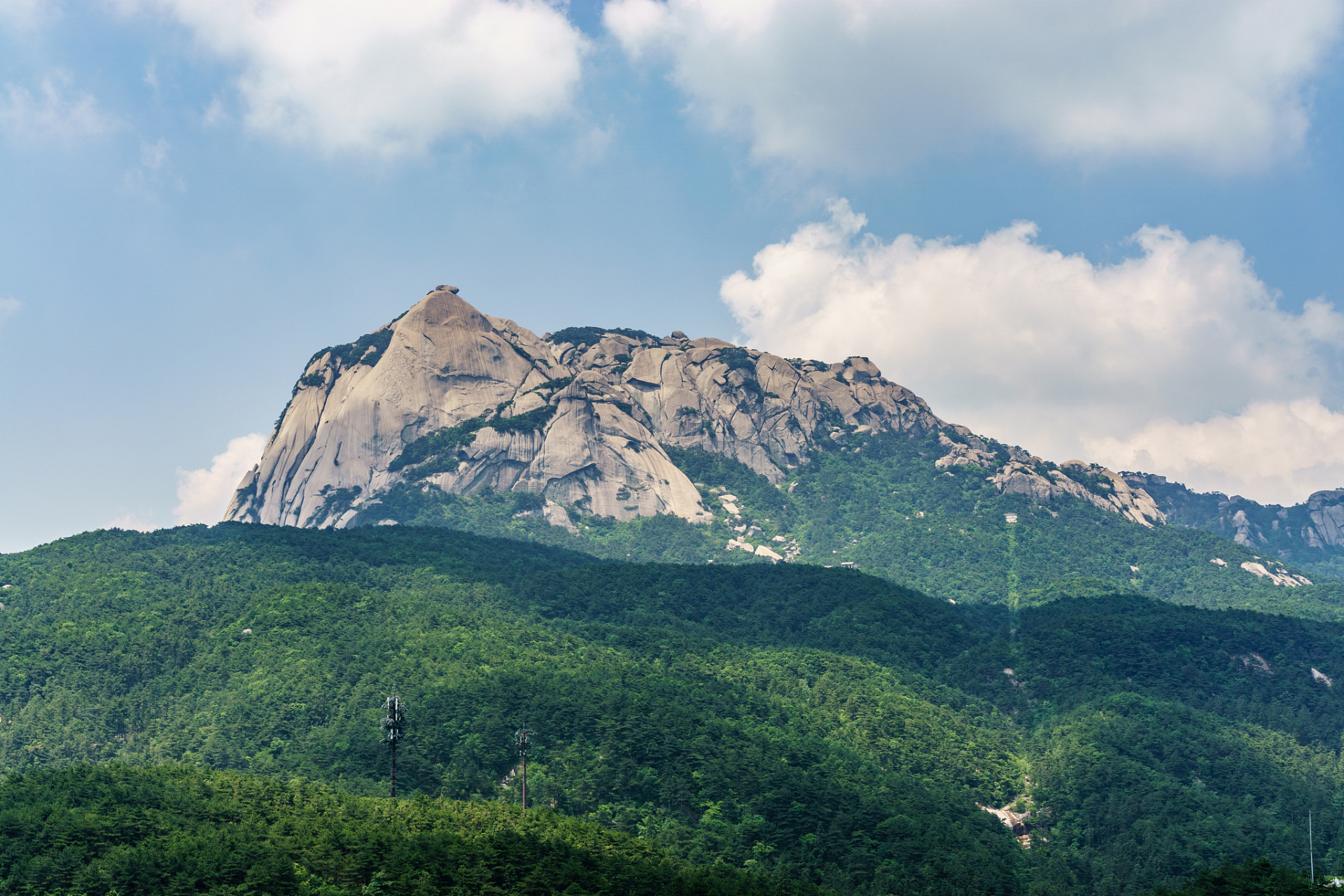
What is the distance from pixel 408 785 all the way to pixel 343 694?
22.2m

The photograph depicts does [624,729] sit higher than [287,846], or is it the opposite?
[624,729]

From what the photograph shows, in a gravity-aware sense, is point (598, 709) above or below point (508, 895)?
above

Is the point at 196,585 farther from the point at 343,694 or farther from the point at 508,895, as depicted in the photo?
the point at 508,895

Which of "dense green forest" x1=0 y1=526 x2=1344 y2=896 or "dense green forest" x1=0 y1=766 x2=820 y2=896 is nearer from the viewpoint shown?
"dense green forest" x1=0 y1=766 x2=820 y2=896

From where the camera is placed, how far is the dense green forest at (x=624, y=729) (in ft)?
271

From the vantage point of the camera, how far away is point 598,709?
121 metres

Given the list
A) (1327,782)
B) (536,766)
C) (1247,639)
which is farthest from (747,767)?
(1247,639)

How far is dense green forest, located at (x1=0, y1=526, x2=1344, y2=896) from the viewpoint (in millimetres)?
82562


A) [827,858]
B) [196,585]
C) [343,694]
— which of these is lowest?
[827,858]

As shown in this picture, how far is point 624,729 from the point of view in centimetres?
11706

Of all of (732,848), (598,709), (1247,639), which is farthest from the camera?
(1247,639)

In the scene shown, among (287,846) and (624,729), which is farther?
(624,729)

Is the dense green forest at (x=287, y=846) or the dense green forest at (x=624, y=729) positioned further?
the dense green forest at (x=624, y=729)

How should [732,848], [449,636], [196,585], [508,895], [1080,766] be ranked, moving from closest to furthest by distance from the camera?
1. [508,895]
2. [732,848]
3. [1080,766]
4. [449,636]
5. [196,585]
